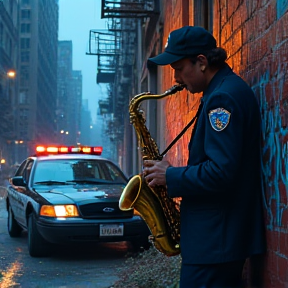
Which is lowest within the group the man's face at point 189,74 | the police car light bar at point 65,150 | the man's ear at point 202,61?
the police car light bar at point 65,150

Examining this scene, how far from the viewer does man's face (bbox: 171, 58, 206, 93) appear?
273cm

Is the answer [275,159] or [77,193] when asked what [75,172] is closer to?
[77,193]

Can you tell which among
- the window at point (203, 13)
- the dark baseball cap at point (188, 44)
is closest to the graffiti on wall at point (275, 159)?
the dark baseball cap at point (188, 44)

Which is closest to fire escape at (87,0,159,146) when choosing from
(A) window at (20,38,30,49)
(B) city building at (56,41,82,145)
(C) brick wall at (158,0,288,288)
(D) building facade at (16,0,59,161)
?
(C) brick wall at (158,0,288,288)

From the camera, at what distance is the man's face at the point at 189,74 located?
8.97 feet

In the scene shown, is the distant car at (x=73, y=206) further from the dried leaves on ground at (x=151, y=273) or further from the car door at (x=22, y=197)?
the dried leaves on ground at (x=151, y=273)

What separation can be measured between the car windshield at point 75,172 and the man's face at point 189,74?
6.77 m

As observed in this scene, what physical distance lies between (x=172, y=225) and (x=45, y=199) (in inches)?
215

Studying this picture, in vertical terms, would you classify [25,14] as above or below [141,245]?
above

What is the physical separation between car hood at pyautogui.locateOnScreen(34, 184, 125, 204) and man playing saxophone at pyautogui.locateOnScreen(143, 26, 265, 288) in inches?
219

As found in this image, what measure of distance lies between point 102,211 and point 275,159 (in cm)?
564

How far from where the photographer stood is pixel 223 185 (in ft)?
8.03

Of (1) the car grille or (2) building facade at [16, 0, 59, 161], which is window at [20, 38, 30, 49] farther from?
(1) the car grille

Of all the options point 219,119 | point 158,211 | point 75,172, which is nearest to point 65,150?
point 75,172
